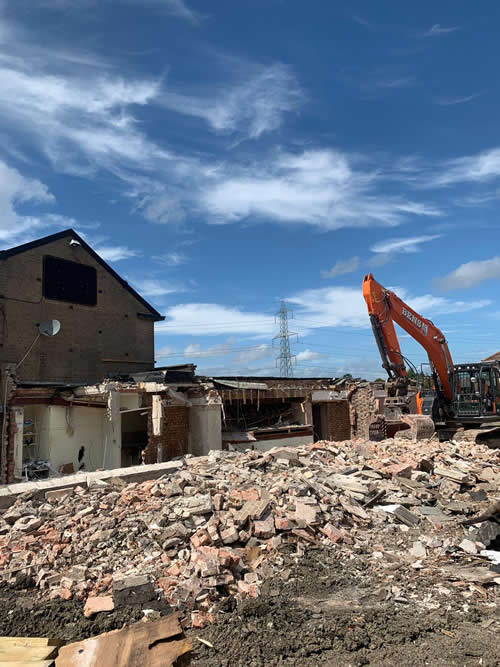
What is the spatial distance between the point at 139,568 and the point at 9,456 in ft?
35.2

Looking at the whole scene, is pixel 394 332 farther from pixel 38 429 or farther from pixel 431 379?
pixel 38 429

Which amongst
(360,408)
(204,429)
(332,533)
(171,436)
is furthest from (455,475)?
(360,408)

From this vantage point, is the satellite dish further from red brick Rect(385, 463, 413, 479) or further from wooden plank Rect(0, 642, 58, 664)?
wooden plank Rect(0, 642, 58, 664)

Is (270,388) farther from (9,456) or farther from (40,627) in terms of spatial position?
(40,627)

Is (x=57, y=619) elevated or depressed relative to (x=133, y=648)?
depressed

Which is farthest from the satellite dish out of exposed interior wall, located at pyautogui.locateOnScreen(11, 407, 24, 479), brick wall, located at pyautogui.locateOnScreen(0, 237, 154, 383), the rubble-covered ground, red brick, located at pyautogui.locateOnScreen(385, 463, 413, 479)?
red brick, located at pyautogui.locateOnScreen(385, 463, 413, 479)

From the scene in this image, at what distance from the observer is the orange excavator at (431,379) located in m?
14.3

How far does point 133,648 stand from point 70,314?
17.6 meters

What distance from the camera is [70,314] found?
20141 millimetres

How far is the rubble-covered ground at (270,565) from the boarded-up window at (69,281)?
13173 mm

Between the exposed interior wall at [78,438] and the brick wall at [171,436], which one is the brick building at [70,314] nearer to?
the exposed interior wall at [78,438]

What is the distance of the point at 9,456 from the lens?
48.8ft

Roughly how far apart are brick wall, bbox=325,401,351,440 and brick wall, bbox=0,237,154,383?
28.9 feet

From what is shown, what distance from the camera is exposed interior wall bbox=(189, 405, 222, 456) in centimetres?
1608
